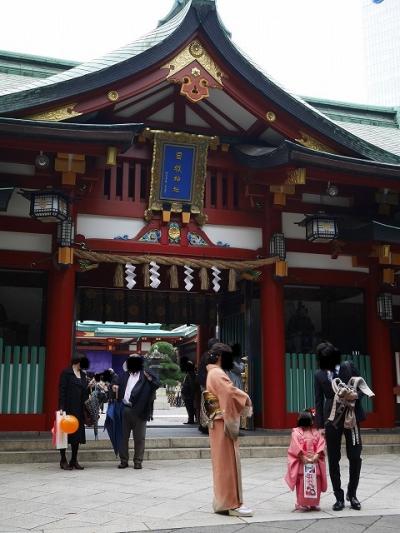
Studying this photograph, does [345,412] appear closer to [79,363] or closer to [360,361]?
[79,363]

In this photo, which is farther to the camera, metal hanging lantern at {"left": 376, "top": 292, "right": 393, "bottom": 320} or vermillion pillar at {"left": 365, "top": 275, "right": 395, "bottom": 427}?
metal hanging lantern at {"left": 376, "top": 292, "right": 393, "bottom": 320}

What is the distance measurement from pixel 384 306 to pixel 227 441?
26.1 ft

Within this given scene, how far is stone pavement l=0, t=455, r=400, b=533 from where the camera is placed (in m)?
5.61

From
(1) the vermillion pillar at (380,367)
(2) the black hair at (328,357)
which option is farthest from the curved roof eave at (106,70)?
(2) the black hair at (328,357)

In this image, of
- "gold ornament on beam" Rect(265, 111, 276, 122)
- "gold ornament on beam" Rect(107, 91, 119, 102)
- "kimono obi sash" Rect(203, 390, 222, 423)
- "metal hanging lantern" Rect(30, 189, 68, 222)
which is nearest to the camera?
"kimono obi sash" Rect(203, 390, 222, 423)

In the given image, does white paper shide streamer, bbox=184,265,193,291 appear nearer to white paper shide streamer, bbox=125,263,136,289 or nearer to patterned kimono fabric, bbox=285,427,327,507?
white paper shide streamer, bbox=125,263,136,289

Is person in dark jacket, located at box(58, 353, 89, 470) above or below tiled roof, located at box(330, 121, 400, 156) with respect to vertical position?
below

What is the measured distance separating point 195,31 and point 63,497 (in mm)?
8832

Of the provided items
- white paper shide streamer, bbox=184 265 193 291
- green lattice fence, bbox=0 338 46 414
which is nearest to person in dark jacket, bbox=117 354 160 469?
green lattice fence, bbox=0 338 46 414

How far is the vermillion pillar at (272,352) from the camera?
1191cm

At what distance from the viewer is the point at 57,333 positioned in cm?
1073

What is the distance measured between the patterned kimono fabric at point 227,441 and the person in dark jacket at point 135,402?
3.27 metres

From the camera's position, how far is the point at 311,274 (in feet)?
42.0

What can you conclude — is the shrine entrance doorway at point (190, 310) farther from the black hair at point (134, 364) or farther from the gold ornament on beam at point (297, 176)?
the black hair at point (134, 364)
